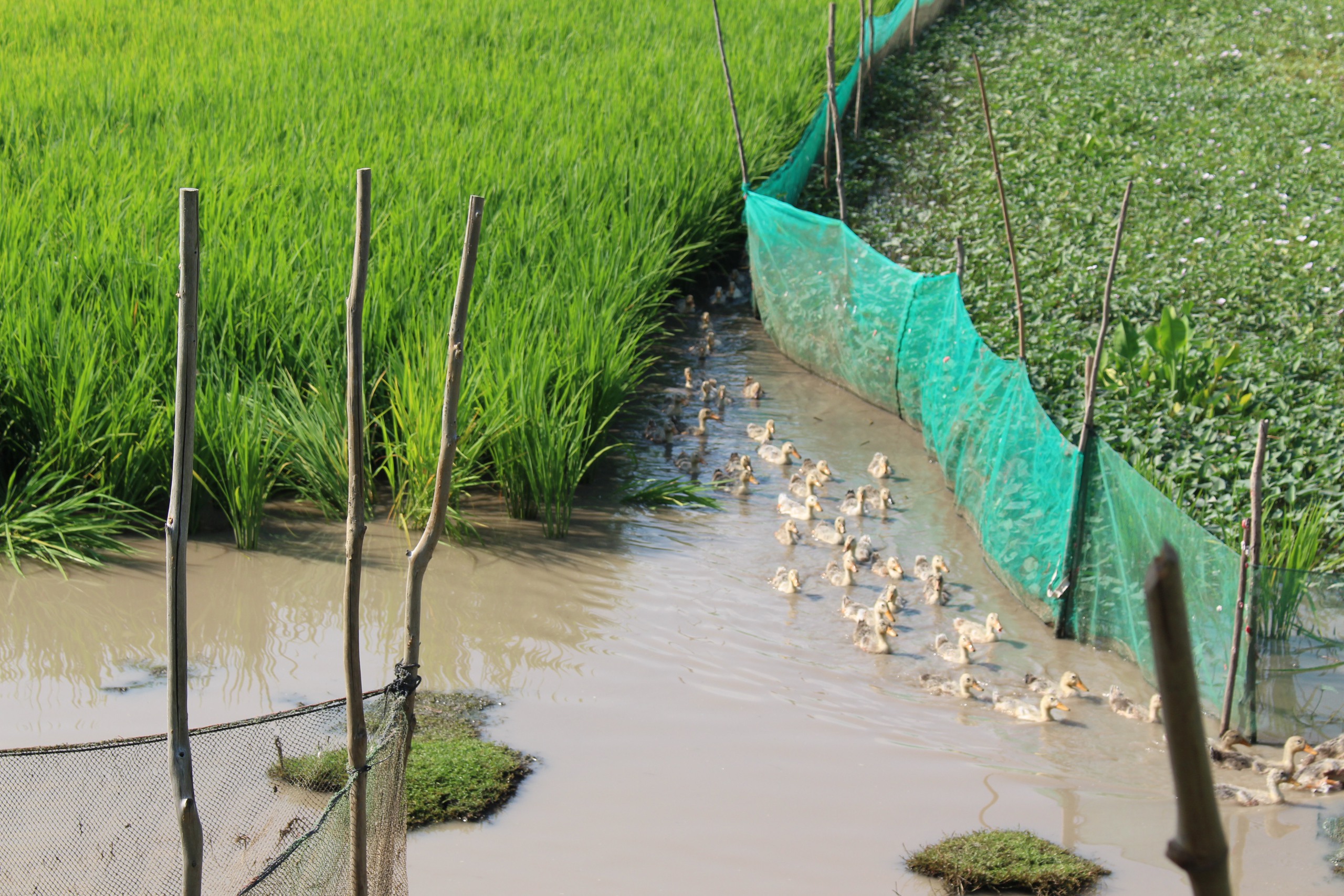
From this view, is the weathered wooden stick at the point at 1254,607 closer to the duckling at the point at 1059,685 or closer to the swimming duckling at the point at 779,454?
the duckling at the point at 1059,685

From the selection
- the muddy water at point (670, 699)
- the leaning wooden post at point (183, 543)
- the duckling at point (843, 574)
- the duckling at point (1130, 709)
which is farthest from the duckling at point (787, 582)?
the leaning wooden post at point (183, 543)

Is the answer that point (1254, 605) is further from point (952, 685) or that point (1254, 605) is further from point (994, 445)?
point (994, 445)

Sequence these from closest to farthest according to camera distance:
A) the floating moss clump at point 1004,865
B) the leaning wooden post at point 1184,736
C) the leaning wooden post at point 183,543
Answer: the leaning wooden post at point 1184,736
the leaning wooden post at point 183,543
the floating moss clump at point 1004,865

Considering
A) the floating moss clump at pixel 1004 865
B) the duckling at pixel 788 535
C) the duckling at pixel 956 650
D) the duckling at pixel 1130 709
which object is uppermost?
the duckling at pixel 788 535

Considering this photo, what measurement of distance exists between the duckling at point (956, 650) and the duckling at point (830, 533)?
98 centimetres

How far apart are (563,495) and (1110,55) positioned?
11.9 metres

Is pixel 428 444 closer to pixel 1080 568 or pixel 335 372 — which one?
pixel 335 372

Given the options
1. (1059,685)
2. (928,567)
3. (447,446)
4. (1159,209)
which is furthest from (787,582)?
(1159,209)

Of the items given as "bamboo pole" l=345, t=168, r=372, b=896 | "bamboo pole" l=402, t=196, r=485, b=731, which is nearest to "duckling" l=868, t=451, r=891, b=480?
"bamboo pole" l=402, t=196, r=485, b=731

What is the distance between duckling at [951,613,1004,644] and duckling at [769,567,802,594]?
708 millimetres

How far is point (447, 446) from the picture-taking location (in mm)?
2629

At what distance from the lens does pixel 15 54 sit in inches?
431

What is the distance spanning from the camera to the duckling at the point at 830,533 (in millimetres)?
5898

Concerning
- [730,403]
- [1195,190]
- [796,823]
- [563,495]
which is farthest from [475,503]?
[1195,190]
